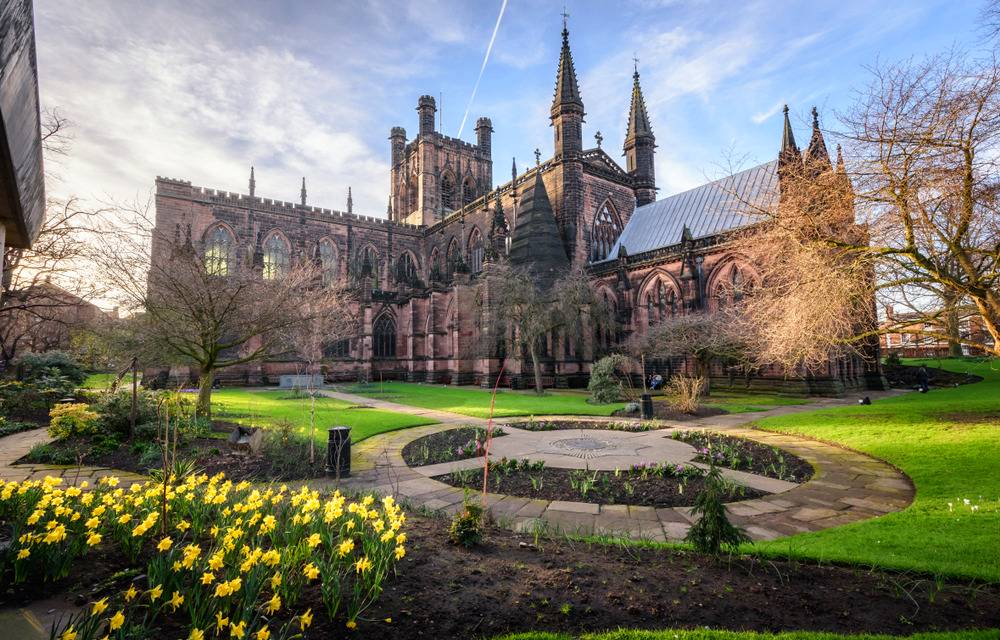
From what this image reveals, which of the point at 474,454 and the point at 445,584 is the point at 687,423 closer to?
the point at 474,454

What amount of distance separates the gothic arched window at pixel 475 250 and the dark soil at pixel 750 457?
101 ft

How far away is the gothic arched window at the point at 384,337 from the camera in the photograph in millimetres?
35969

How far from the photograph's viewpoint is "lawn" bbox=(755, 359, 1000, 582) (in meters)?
3.65

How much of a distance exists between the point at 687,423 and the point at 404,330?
27.2 metres

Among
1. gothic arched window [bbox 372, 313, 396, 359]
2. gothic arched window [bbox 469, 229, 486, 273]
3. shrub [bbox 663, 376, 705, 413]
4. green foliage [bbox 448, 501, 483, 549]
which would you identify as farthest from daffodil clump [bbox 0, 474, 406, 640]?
gothic arched window [bbox 469, 229, 486, 273]

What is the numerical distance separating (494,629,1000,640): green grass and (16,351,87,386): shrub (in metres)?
20.8

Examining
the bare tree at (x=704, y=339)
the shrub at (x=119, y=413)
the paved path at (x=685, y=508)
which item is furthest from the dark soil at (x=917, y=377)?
the shrub at (x=119, y=413)

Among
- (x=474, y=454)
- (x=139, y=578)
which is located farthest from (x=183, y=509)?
(x=474, y=454)

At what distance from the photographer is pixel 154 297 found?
11008 mm

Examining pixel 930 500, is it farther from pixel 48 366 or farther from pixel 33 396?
pixel 48 366

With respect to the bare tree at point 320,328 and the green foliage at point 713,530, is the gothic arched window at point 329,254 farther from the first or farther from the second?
the green foliage at point 713,530

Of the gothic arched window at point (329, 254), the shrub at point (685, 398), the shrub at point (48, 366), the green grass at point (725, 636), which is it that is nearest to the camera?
the green grass at point (725, 636)

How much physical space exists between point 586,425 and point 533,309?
10.9 meters

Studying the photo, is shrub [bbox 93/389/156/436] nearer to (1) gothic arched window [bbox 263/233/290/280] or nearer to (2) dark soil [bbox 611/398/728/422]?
(2) dark soil [bbox 611/398/728/422]
